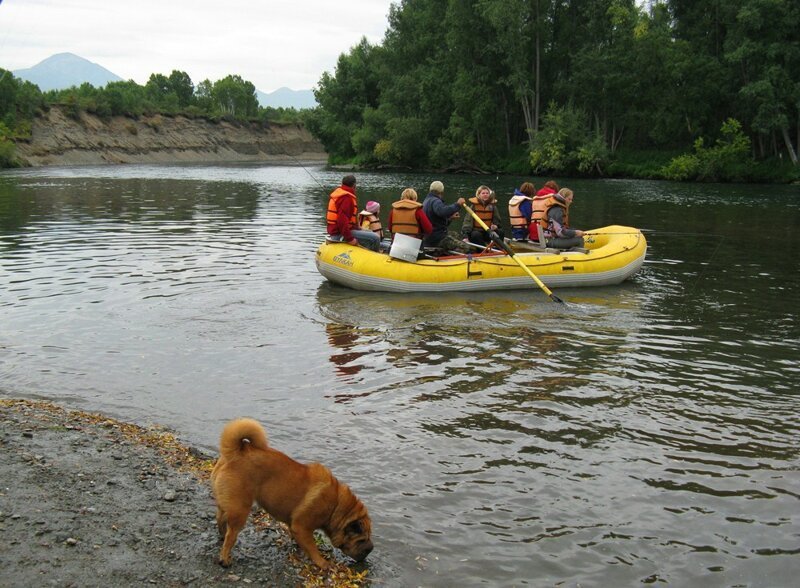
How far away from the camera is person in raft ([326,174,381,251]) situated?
44.1 feet

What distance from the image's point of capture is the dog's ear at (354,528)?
453 cm

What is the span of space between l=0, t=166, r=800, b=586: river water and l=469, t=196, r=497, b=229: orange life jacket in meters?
2.05

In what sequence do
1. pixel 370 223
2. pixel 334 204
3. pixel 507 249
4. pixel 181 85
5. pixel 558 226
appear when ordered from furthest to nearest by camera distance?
pixel 181 85 < pixel 370 223 < pixel 558 226 < pixel 334 204 < pixel 507 249

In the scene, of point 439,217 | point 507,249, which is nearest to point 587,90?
point 439,217

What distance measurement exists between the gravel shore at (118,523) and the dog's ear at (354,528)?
0.88 ft

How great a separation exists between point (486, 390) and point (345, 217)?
20.9ft

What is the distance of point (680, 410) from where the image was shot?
7.68 metres

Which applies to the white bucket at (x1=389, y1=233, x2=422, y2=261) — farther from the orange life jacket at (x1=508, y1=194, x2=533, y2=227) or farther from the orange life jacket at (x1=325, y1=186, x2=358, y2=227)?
the orange life jacket at (x1=508, y1=194, x2=533, y2=227)

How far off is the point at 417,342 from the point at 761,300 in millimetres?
6519

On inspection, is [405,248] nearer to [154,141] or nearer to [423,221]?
[423,221]

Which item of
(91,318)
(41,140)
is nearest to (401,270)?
(91,318)

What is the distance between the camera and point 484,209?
568 inches

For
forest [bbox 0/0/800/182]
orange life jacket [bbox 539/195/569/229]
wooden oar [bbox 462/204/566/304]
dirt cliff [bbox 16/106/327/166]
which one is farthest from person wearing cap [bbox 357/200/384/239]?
dirt cliff [bbox 16/106/327/166]

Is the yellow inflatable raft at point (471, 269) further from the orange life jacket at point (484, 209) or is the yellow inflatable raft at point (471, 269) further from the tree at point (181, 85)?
the tree at point (181, 85)
